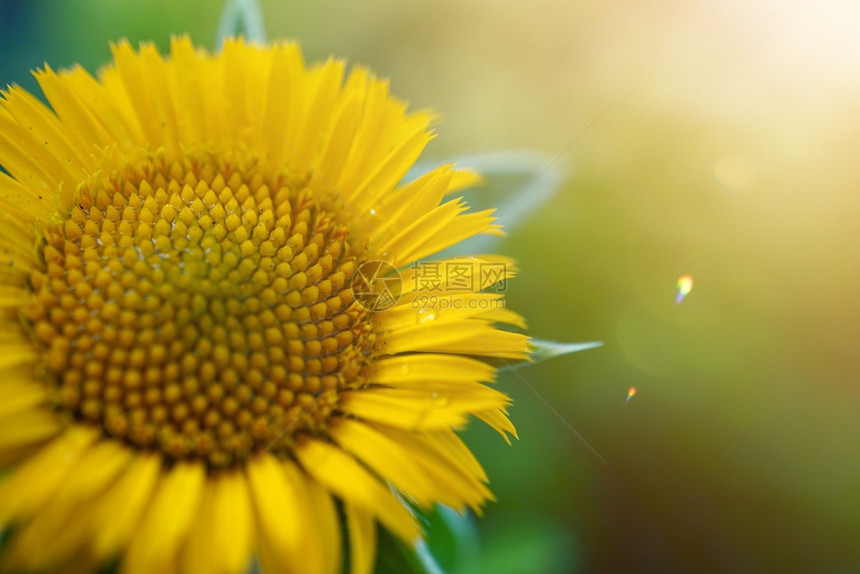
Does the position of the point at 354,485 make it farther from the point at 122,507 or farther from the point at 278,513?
the point at 122,507

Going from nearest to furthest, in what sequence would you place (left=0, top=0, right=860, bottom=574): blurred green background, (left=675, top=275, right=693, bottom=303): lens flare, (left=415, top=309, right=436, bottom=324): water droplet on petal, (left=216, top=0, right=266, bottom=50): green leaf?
(left=415, top=309, right=436, bottom=324): water droplet on petal, (left=216, top=0, right=266, bottom=50): green leaf, (left=0, top=0, right=860, bottom=574): blurred green background, (left=675, top=275, right=693, bottom=303): lens flare

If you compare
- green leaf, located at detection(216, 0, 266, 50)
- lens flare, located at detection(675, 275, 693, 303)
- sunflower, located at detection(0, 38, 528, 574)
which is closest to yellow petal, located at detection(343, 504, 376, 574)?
sunflower, located at detection(0, 38, 528, 574)

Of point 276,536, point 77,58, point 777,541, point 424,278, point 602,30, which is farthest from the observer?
point 602,30

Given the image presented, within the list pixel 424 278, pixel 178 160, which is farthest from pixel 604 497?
pixel 178 160

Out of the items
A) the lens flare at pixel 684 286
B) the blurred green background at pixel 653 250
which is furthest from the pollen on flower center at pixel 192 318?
the lens flare at pixel 684 286

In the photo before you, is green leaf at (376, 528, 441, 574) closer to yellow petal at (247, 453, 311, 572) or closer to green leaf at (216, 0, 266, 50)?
yellow petal at (247, 453, 311, 572)

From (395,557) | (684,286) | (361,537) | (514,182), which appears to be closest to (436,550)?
(395,557)

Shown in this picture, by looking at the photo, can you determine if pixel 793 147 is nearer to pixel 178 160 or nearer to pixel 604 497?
pixel 604 497
